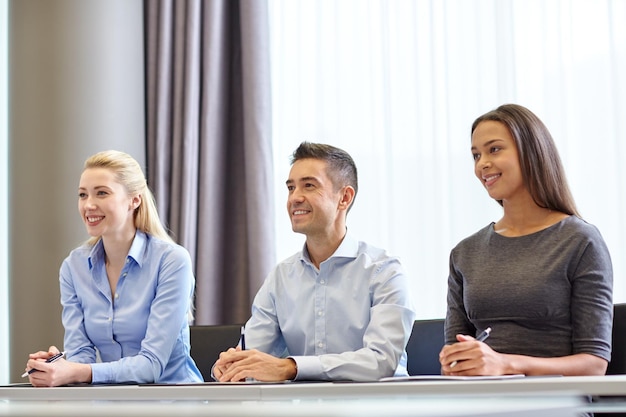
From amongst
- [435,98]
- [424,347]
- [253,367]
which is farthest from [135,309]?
[435,98]

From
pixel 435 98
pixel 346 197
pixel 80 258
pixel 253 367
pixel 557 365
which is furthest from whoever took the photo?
pixel 435 98

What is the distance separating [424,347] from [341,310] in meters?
0.27

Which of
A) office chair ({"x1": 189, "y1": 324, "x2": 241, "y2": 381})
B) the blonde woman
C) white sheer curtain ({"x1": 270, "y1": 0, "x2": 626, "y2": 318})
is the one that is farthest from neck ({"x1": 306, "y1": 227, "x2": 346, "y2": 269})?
white sheer curtain ({"x1": 270, "y1": 0, "x2": 626, "y2": 318})

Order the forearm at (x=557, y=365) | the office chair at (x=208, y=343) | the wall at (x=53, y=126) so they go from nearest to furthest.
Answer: the forearm at (x=557, y=365)
the office chair at (x=208, y=343)
the wall at (x=53, y=126)

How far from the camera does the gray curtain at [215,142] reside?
3514mm

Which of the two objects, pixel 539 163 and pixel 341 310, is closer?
pixel 539 163

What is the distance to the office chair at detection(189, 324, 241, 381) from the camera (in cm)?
260

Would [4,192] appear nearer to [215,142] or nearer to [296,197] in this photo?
[215,142]

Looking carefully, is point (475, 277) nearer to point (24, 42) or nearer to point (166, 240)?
point (166, 240)

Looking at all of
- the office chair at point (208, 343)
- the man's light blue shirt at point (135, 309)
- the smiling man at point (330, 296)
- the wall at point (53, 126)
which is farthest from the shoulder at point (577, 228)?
the wall at point (53, 126)

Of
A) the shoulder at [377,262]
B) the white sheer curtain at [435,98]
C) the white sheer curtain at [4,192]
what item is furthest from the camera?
the white sheer curtain at [4,192]

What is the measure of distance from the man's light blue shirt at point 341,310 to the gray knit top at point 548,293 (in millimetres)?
236

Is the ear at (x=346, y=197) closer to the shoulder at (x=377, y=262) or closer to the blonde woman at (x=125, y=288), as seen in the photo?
the shoulder at (x=377, y=262)

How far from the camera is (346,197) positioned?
8.61 ft
